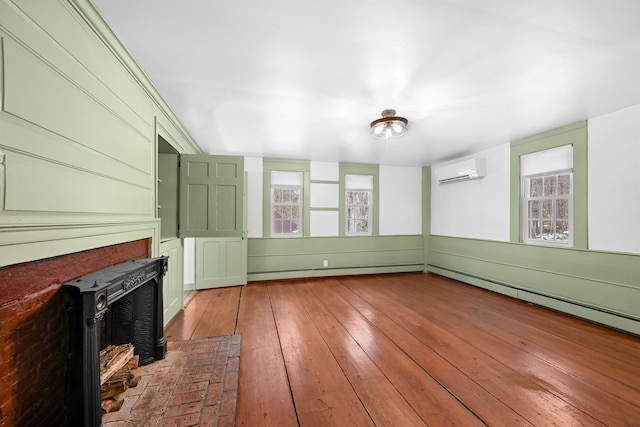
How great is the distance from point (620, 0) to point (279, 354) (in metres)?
→ 3.42

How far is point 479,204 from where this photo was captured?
473 cm

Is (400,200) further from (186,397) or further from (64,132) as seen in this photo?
(64,132)

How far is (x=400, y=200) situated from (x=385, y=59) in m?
4.28

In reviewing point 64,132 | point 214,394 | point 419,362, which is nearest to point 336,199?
point 419,362

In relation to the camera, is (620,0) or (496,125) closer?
(620,0)

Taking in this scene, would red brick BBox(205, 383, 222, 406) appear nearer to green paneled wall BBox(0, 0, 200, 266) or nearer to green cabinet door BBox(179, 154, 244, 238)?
green paneled wall BBox(0, 0, 200, 266)

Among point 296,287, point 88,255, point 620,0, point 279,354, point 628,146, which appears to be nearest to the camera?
point 620,0

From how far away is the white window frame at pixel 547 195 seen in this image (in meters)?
3.46

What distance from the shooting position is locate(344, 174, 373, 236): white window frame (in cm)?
565

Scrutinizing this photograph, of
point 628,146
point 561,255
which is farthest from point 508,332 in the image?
point 628,146

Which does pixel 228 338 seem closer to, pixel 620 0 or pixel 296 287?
pixel 296 287

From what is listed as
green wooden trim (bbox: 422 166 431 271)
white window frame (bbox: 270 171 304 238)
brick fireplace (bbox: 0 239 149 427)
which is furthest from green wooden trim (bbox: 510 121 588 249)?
brick fireplace (bbox: 0 239 149 427)

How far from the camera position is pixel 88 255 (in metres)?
1.53

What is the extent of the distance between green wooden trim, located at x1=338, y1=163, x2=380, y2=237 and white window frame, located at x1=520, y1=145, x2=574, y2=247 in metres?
2.58
